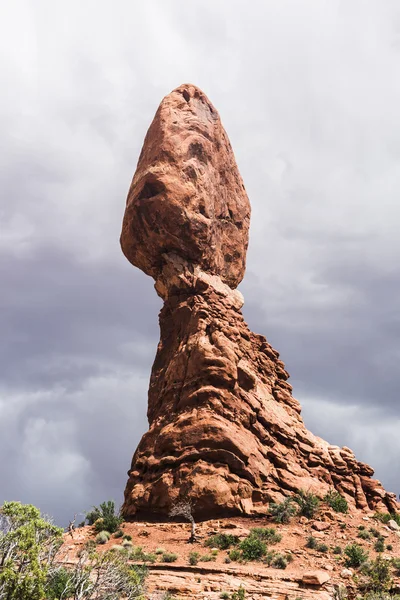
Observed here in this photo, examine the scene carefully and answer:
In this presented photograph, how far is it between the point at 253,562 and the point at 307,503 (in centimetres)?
663

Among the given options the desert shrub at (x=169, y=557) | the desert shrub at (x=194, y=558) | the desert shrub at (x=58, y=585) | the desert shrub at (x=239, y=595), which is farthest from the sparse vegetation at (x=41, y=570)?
the desert shrub at (x=239, y=595)

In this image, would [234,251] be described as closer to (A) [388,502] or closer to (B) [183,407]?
(B) [183,407]

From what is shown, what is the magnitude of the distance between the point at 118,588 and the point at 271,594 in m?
6.02

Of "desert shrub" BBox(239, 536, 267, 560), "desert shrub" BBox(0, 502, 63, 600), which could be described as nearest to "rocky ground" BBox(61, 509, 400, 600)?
"desert shrub" BBox(239, 536, 267, 560)

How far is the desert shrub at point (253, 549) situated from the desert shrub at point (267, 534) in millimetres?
913

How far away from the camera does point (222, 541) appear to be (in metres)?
24.2

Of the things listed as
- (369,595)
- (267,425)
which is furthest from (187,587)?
(267,425)

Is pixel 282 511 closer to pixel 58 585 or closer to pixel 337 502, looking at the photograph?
pixel 337 502

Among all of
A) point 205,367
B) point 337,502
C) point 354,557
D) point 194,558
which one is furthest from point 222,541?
point 205,367

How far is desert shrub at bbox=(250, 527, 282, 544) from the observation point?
2436 cm

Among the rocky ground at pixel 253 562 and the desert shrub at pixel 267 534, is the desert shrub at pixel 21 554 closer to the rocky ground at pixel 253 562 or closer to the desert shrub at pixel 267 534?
the rocky ground at pixel 253 562

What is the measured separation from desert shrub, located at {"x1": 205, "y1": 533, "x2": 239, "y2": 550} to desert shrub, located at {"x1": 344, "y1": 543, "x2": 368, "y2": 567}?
5.07 m

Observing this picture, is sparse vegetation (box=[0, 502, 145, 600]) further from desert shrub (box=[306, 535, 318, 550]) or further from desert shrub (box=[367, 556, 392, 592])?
desert shrub (box=[367, 556, 392, 592])

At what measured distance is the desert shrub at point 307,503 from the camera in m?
27.6
